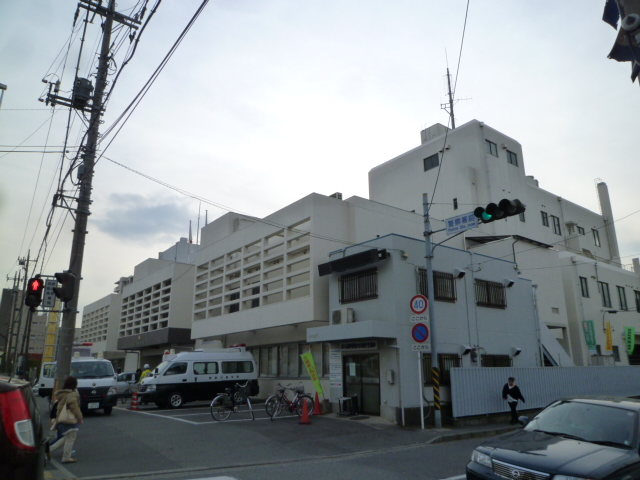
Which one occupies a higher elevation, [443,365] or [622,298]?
[622,298]

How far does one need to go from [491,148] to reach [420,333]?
22.0 m

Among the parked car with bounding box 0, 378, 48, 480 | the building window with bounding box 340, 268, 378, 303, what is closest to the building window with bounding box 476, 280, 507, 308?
the building window with bounding box 340, 268, 378, 303

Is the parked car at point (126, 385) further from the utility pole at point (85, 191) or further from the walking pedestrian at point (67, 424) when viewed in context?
the walking pedestrian at point (67, 424)

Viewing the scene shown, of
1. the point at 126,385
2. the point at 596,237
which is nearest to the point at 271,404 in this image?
the point at 126,385

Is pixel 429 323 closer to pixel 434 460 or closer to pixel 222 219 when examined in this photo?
pixel 434 460

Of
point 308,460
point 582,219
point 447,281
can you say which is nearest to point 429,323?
point 447,281

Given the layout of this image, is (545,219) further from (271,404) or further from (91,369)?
(91,369)

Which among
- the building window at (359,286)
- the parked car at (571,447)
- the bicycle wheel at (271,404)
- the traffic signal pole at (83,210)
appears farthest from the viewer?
the building window at (359,286)

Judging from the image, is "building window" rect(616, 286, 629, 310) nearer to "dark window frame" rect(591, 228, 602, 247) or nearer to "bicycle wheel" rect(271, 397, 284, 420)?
"dark window frame" rect(591, 228, 602, 247)

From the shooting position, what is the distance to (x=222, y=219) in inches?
1136

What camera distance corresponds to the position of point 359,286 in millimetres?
17609

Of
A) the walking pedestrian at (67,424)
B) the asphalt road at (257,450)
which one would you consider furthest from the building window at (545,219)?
the walking pedestrian at (67,424)

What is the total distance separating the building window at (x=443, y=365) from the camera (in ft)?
52.2

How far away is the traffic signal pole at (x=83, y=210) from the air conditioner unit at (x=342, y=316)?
29.3ft
